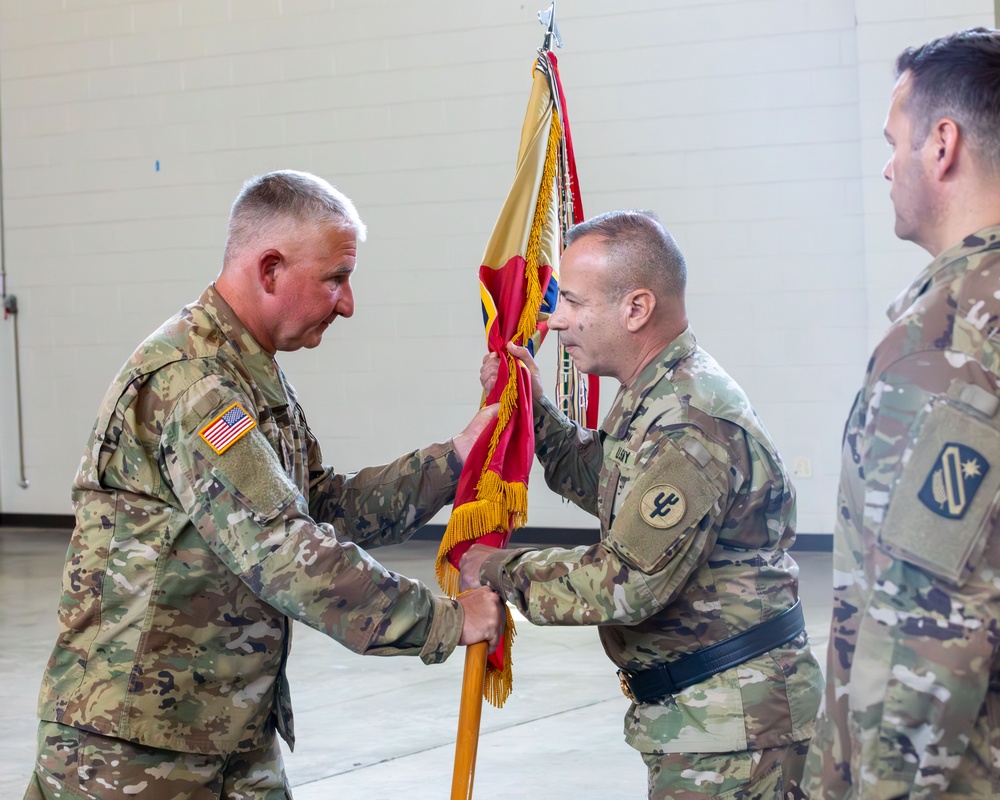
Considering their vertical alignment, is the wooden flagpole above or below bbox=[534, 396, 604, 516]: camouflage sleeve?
below

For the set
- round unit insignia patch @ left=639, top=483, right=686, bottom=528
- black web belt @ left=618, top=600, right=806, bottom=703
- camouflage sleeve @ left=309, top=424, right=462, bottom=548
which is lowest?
black web belt @ left=618, top=600, right=806, bottom=703

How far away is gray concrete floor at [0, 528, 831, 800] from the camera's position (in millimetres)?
3787

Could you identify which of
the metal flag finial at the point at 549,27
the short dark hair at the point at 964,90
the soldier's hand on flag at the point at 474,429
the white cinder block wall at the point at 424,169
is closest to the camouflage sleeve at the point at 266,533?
the soldier's hand on flag at the point at 474,429

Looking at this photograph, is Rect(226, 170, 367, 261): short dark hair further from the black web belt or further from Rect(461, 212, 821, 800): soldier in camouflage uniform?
the black web belt

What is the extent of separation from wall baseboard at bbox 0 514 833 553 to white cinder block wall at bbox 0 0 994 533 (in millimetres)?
74

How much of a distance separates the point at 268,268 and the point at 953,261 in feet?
4.06

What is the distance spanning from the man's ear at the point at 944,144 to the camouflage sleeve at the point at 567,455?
1.25m

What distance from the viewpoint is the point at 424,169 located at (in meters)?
7.66

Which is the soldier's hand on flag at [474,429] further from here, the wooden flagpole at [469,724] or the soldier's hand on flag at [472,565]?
the wooden flagpole at [469,724]

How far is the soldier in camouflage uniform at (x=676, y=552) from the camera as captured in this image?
189cm

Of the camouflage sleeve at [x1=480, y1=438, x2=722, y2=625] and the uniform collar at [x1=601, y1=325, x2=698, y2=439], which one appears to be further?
the uniform collar at [x1=601, y1=325, x2=698, y2=439]

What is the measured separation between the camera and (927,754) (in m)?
1.25

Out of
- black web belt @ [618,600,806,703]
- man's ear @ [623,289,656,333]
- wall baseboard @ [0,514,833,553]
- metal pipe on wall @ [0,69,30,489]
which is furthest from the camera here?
metal pipe on wall @ [0,69,30,489]

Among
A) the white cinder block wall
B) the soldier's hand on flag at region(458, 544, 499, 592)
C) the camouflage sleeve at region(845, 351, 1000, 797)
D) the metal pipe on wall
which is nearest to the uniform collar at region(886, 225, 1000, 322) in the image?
the camouflage sleeve at region(845, 351, 1000, 797)
